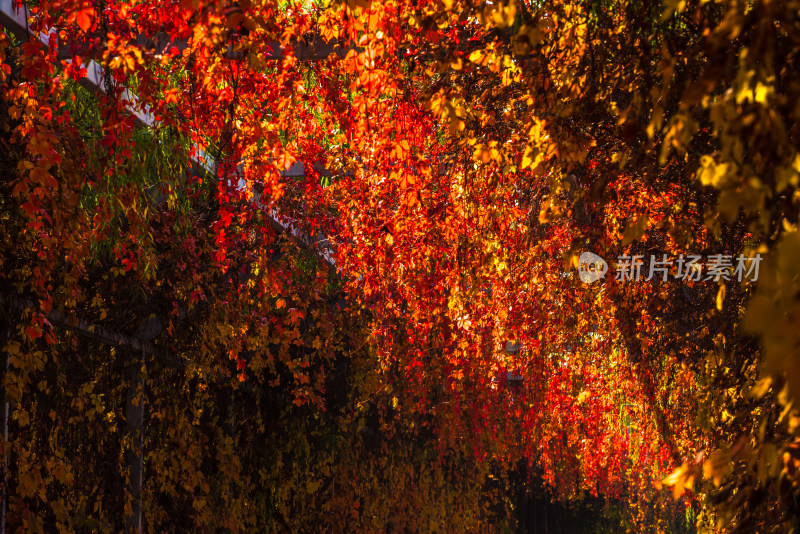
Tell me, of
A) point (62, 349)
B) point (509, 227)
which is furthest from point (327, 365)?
point (62, 349)

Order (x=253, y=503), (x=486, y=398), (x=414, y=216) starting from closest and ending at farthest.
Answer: (x=414, y=216) → (x=253, y=503) → (x=486, y=398)

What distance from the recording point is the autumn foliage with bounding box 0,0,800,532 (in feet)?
6.27

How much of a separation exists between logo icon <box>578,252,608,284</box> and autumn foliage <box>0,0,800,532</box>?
0.33 feet

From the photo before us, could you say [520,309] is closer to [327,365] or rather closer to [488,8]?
[327,365]

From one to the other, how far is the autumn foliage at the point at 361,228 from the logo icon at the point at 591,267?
10 cm

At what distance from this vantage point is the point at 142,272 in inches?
179

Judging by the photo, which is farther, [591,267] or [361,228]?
[361,228]

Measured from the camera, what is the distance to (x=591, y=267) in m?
5.14

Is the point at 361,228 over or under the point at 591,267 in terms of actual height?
Answer: over

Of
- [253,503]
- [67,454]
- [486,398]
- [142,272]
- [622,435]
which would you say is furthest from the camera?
[622,435]

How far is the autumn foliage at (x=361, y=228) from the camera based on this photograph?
6.27ft

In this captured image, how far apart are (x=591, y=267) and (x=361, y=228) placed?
5.66ft

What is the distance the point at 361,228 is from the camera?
20.4 ft

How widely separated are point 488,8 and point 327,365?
7.14m
